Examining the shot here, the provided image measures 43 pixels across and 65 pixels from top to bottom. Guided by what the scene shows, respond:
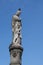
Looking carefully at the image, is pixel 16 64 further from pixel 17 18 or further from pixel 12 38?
pixel 17 18

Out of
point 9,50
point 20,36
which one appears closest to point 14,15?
point 20,36

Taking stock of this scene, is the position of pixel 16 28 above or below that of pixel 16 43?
above

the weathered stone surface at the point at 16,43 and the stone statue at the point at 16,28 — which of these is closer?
the weathered stone surface at the point at 16,43

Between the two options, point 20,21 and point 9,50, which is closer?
point 9,50

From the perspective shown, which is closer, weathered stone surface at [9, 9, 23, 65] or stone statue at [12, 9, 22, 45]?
weathered stone surface at [9, 9, 23, 65]

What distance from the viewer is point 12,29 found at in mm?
26016

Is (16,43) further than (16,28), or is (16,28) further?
(16,28)

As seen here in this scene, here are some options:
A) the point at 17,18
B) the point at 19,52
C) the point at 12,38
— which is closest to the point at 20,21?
the point at 17,18

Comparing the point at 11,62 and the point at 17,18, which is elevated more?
the point at 17,18

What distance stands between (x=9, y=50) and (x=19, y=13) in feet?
15.0

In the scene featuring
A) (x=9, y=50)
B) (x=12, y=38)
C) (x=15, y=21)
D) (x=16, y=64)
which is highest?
(x=15, y=21)

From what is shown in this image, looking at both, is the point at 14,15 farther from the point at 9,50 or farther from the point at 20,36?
the point at 9,50

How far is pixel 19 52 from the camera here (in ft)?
78.8

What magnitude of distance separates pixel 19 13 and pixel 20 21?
954 millimetres
